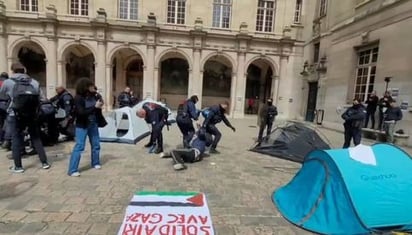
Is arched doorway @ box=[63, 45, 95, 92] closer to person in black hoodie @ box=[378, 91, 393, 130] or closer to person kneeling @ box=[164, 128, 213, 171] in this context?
person kneeling @ box=[164, 128, 213, 171]

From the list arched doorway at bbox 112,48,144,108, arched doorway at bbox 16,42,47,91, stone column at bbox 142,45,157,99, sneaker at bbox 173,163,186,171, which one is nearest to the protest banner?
sneaker at bbox 173,163,186,171

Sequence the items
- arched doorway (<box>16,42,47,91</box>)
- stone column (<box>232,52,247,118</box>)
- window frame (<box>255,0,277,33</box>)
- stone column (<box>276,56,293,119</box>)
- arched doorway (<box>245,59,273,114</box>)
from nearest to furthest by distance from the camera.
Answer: stone column (<box>232,52,247,118</box>), stone column (<box>276,56,293,119</box>), window frame (<box>255,0,277,33</box>), arched doorway (<box>16,42,47,91</box>), arched doorway (<box>245,59,273,114</box>)

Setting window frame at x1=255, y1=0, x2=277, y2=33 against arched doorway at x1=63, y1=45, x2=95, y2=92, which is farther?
arched doorway at x1=63, y1=45, x2=95, y2=92

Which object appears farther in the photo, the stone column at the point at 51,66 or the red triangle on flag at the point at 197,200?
the stone column at the point at 51,66

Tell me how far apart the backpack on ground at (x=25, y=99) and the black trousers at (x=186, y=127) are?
3.25m

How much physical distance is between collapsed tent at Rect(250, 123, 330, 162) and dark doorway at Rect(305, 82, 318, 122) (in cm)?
1223

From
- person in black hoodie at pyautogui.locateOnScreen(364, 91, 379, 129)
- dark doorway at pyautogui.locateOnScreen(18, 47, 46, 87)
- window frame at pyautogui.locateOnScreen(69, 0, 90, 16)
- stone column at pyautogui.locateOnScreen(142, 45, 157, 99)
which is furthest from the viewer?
dark doorway at pyautogui.locateOnScreen(18, 47, 46, 87)

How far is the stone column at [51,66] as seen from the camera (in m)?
19.3

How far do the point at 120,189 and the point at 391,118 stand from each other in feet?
34.5

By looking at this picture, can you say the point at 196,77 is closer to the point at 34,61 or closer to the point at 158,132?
the point at 158,132

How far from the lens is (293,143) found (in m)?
7.37

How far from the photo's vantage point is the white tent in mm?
8711

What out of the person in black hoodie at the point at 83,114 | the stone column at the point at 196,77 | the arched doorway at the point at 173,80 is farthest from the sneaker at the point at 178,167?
the arched doorway at the point at 173,80

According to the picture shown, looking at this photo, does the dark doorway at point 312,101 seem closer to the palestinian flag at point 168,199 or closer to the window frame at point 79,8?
the palestinian flag at point 168,199
